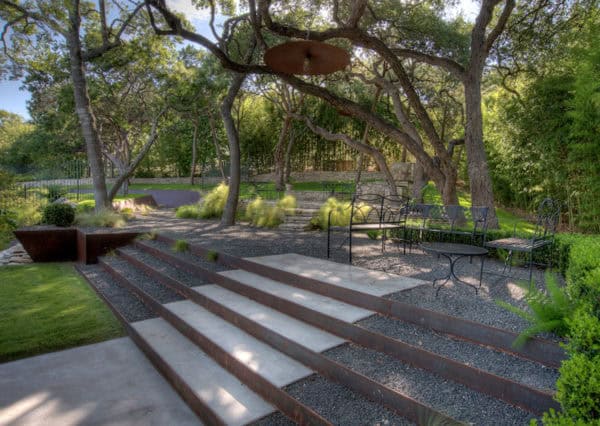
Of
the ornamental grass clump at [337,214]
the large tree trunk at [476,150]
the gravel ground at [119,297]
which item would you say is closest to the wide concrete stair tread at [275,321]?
the gravel ground at [119,297]

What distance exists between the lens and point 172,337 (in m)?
3.54

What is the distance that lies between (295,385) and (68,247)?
7058 mm

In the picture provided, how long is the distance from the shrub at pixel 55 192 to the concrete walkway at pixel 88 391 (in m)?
9.76

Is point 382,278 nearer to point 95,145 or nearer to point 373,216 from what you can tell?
point 373,216

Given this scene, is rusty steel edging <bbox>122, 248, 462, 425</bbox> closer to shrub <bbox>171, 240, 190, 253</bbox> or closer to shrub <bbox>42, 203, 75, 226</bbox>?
shrub <bbox>171, 240, 190, 253</bbox>

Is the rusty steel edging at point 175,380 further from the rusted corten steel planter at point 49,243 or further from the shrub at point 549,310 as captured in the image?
the rusted corten steel planter at point 49,243

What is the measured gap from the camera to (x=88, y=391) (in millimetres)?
2816

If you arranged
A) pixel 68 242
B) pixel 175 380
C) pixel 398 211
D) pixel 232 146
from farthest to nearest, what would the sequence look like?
pixel 232 146 < pixel 68 242 < pixel 398 211 < pixel 175 380

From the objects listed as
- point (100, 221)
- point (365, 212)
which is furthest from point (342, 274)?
point (100, 221)

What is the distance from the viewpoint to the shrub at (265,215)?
8.83 meters

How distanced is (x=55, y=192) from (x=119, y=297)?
9.03 metres

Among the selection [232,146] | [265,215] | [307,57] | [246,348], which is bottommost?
[246,348]

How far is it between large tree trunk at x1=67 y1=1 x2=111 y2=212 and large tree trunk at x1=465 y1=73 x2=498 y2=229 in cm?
890

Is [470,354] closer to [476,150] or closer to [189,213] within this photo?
[476,150]
